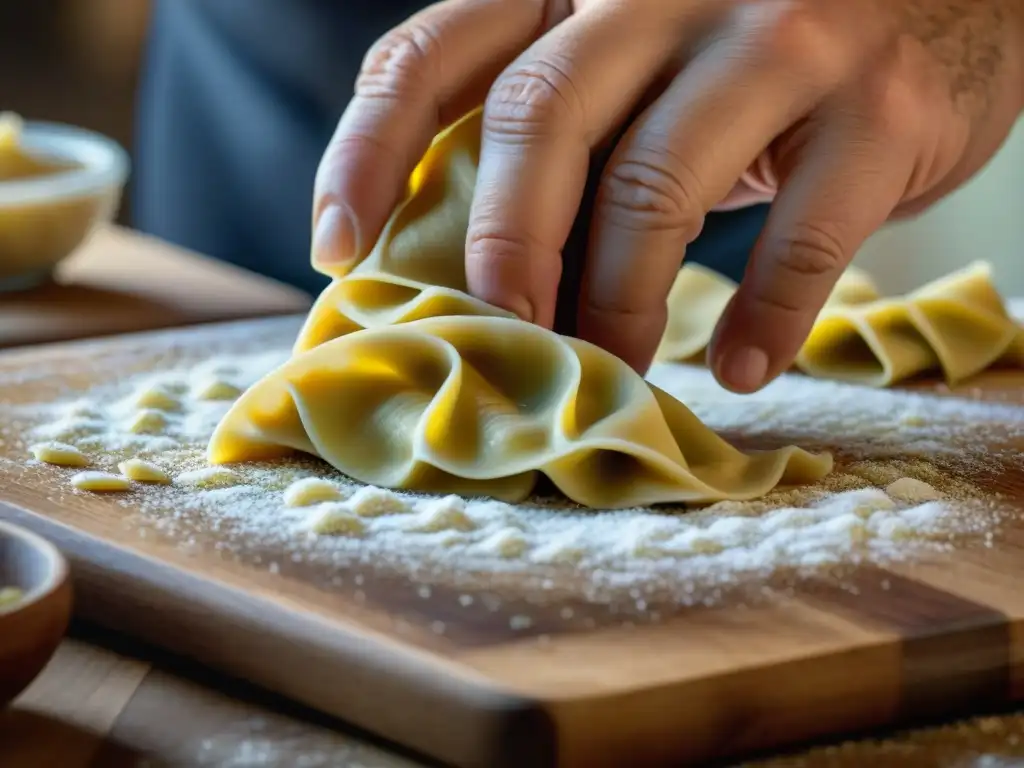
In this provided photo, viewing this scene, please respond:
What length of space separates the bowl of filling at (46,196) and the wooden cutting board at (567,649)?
3.61ft

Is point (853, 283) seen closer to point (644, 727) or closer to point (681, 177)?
point (681, 177)

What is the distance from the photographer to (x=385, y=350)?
122 cm

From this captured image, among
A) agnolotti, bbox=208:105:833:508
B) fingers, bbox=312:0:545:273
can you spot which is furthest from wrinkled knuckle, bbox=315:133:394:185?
agnolotti, bbox=208:105:833:508

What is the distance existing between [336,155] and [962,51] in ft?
2.22

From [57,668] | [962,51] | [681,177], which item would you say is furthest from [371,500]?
[962,51]

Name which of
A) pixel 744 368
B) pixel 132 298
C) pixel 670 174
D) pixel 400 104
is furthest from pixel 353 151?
pixel 132 298

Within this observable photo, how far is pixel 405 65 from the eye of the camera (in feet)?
4.46

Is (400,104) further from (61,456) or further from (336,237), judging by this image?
(61,456)

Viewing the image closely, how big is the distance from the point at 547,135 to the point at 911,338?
638 mm

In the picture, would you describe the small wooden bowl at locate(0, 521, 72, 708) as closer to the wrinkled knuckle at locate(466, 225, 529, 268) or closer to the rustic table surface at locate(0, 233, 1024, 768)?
the rustic table surface at locate(0, 233, 1024, 768)

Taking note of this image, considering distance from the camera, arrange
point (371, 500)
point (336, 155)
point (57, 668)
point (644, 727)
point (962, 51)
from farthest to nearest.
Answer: point (962, 51) → point (336, 155) → point (371, 500) → point (57, 668) → point (644, 727)

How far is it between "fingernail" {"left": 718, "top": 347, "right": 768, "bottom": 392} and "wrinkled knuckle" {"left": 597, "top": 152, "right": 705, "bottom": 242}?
5.7 inches

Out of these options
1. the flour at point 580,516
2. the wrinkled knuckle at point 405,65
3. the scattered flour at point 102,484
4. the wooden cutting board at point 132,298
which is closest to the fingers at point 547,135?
the wrinkled knuckle at point 405,65

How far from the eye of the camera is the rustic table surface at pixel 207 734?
778 millimetres
